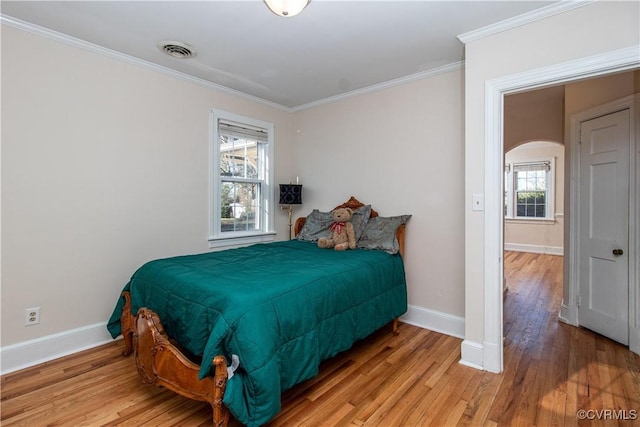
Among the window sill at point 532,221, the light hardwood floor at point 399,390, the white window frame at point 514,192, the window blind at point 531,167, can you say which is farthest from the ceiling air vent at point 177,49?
the window sill at point 532,221

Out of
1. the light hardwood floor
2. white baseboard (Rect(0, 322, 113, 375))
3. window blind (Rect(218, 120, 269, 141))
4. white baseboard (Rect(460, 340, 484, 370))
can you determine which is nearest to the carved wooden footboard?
the light hardwood floor

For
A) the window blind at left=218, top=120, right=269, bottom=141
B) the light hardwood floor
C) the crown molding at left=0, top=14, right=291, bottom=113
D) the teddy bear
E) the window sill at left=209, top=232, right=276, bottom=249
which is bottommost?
the light hardwood floor

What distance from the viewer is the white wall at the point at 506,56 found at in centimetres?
193

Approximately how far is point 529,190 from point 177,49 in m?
8.15

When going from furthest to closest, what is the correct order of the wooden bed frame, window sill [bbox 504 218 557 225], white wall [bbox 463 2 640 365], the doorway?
1. window sill [bbox 504 218 557 225]
2. the doorway
3. white wall [bbox 463 2 640 365]
4. the wooden bed frame

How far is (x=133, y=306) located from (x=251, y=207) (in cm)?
202

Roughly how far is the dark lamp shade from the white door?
312 centimetres

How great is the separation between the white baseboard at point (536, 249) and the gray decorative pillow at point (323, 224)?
6196mm

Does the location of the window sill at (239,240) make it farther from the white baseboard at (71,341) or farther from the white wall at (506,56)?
the white wall at (506,56)

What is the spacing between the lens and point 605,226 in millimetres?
2939

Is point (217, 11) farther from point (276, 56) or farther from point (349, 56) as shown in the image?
point (349, 56)

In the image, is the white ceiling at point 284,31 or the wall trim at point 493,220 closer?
the white ceiling at point 284,31

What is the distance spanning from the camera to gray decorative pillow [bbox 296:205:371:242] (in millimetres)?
3405

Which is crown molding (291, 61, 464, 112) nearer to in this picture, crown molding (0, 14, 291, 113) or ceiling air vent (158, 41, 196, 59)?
crown molding (0, 14, 291, 113)
